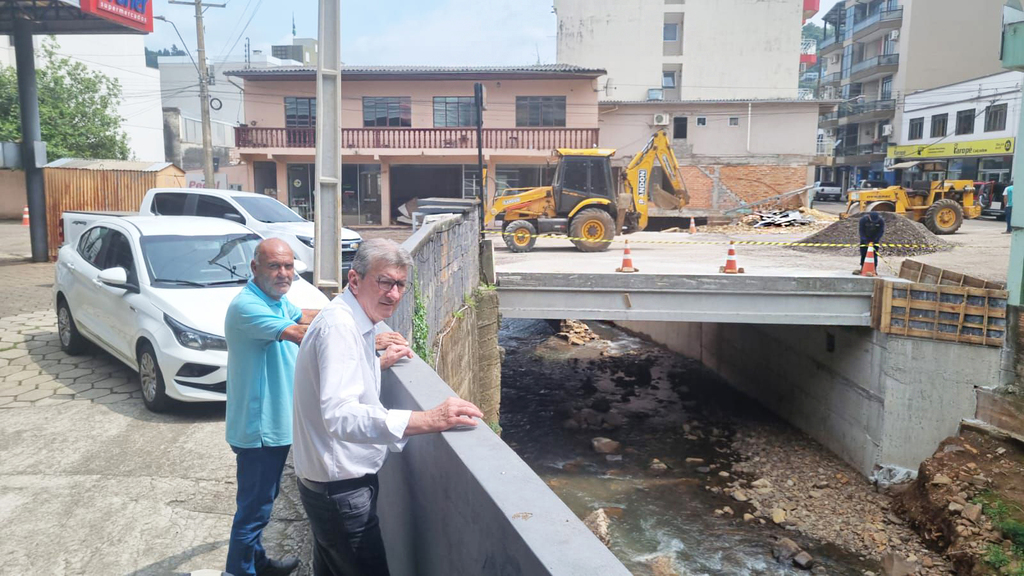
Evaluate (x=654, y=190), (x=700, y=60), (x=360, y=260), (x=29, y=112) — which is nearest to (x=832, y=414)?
(x=654, y=190)

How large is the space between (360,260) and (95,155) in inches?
1220

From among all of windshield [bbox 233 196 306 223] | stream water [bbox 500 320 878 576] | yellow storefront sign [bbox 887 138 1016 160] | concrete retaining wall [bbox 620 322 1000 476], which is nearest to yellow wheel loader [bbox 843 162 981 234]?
stream water [bbox 500 320 878 576]

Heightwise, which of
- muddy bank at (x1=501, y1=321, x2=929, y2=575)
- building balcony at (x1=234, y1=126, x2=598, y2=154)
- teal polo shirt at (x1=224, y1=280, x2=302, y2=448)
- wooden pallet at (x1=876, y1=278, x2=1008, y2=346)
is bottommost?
muddy bank at (x1=501, y1=321, x2=929, y2=575)

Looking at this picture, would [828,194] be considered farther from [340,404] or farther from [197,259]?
[340,404]

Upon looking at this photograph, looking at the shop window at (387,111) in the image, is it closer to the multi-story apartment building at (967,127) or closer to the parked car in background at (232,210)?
the parked car in background at (232,210)

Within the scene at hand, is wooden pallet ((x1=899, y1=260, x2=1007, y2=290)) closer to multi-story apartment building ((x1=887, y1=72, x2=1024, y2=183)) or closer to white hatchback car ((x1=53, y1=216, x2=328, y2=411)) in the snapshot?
white hatchback car ((x1=53, y1=216, x2=328, y2=411))

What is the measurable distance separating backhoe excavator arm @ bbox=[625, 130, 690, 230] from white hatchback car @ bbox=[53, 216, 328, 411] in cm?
1332

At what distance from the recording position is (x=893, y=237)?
19.0m

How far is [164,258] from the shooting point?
679 cm

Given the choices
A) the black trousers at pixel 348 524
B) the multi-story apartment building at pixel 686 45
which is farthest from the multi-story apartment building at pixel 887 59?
the black trousers at pixel 348 524

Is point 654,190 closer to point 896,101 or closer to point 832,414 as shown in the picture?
point 832,414

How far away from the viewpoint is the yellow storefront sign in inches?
1421

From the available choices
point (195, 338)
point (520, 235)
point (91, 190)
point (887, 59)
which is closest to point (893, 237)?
point (520, 235)

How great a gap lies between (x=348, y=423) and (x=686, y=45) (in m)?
41.7
